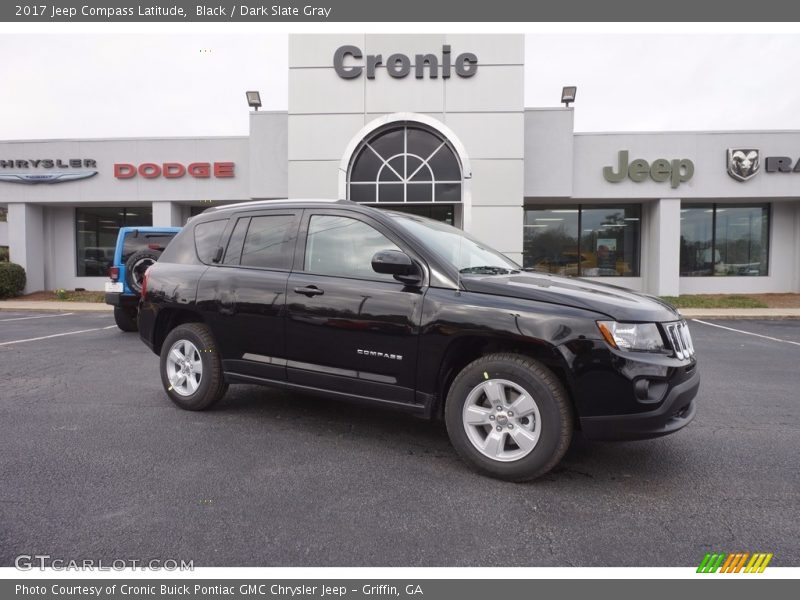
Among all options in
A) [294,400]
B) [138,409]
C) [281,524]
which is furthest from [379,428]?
[138,409]

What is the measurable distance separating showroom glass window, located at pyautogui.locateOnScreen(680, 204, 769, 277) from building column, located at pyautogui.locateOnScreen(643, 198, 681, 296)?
1.66 meters

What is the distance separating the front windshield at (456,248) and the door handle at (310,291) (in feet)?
2.66

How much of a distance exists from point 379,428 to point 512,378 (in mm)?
1540

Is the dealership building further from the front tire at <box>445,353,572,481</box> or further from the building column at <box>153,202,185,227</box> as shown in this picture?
the front tire at <box>445,353,572,481</box>

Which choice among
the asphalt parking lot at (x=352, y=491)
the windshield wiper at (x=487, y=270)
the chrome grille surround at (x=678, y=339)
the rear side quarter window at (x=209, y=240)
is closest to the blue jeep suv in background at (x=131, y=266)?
the asphalt parking lot at (x=352, y=491)

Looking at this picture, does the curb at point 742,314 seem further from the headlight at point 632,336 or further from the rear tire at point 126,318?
the rear tire at point 126,318

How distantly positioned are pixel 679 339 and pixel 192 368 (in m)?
4.03

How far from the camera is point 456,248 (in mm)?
4137

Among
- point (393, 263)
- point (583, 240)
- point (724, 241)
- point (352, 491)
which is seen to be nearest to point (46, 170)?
point (583, 240)

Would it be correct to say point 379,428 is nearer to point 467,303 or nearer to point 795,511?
point 467,303

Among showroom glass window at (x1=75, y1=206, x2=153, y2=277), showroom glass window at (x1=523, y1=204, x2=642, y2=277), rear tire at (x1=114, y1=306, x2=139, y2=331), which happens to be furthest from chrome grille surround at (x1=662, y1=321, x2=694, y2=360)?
showroom glass window at (x1=75, y1=206, x2=153, y2=277)

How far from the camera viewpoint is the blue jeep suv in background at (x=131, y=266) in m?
9.09

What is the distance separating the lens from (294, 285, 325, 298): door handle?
3930 mm

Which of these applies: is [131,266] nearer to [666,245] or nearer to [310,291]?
[310,291]
